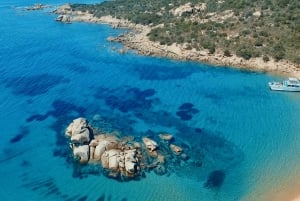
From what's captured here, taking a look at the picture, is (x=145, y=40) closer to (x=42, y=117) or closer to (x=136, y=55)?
(x=136, y=55)

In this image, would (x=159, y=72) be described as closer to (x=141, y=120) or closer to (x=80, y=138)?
(x=141, y=120)

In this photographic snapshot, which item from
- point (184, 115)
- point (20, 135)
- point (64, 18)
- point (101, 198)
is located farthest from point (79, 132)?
point (64, 18)

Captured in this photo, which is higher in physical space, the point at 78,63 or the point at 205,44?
the point at 205,44

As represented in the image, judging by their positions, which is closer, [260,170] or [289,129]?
[260,170]

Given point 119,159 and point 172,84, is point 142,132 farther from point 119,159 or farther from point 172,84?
point 172,84

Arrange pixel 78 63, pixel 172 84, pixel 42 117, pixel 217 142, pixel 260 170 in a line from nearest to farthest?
pixel 260 170 → pixel 217 142 → pixel 42 117 → pixel 172 84 → pixel 78 63

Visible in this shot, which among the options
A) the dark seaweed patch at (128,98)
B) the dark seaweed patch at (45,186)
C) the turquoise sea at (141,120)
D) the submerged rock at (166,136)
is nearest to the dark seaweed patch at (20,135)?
the turquoise sea at (141,120)

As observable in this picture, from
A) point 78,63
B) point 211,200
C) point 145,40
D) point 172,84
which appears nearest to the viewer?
point 211,200

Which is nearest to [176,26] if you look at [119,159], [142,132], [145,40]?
[145,40]
